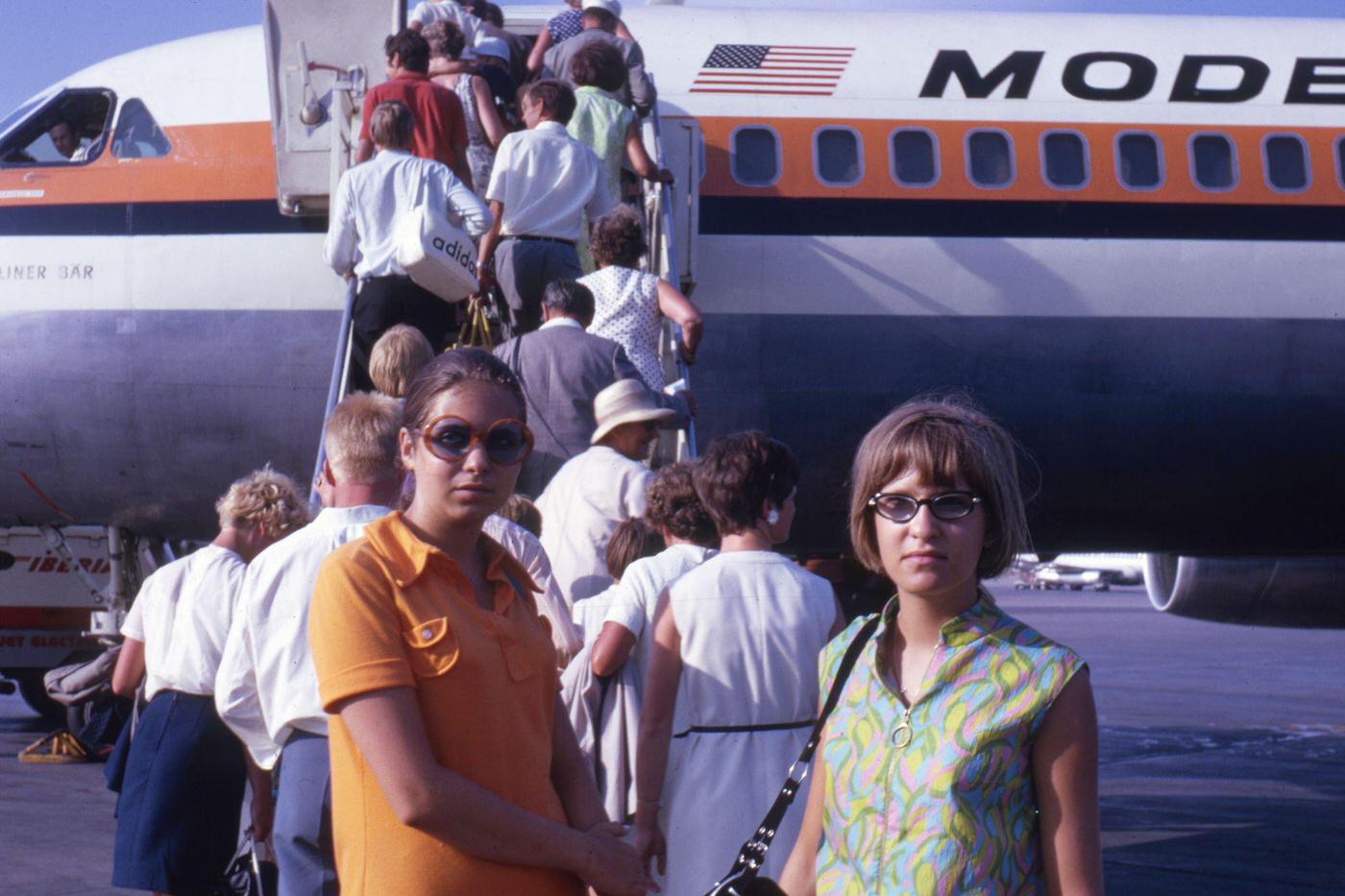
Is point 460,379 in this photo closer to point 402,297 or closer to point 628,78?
point 402,297

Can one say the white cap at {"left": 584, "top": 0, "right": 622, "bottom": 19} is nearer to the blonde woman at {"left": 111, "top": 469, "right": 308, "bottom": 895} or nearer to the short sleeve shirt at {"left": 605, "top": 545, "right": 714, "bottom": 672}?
the blonde woman at {"left": 111, "top": 469, "right": 308, "bottom": 895}

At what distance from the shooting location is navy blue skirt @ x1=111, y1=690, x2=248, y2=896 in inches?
202

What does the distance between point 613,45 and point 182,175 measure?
3077 mm

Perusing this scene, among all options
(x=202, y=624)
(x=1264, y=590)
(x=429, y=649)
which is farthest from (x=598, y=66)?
(x=1264, y=590)

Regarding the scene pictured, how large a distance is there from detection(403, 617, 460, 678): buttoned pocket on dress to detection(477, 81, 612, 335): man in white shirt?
15.5 ft

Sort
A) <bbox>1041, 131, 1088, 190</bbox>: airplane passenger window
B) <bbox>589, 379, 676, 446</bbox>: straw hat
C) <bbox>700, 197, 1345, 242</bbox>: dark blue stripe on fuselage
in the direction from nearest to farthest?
<bbox>589, 379, 676, 446</bbox>: straw hat → <bbox>700, 197, 1345, 242</bbox>: dark blue stripe on fuselage → <bbox>1041, 131, 1088, 190</bbox>: airplane passenger window

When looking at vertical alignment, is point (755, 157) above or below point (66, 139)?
below

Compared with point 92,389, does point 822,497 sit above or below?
below

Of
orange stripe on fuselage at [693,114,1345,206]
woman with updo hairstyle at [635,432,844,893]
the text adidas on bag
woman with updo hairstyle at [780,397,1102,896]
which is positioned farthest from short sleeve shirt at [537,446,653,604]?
orange stripe on fuselage at [693,114,1345,206]

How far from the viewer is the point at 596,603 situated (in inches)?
191

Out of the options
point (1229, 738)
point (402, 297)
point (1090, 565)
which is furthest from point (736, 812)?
point (1090, 565)

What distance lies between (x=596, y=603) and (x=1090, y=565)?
9055cm

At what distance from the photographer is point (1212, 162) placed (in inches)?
410

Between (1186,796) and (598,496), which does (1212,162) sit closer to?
(1186,796)
